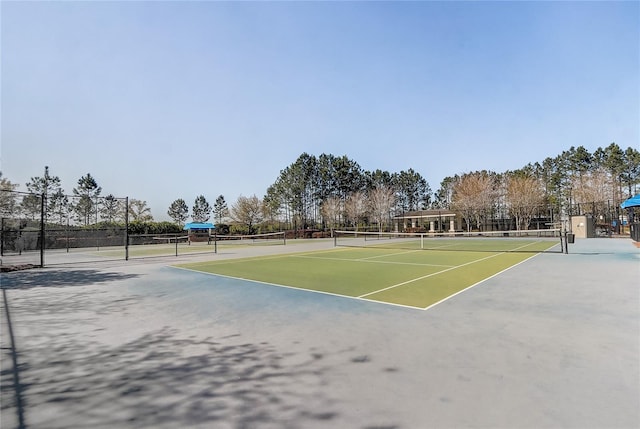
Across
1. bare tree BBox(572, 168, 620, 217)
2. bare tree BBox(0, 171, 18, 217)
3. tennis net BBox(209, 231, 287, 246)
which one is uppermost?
bare tree BBox(572, 168, 620, 217)

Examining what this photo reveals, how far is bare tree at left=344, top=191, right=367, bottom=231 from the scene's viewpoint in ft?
180

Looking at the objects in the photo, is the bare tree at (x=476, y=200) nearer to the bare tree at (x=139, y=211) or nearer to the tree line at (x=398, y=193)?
the tree line at (x=398, y=193)

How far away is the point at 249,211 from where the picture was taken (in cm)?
5753

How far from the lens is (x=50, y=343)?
14.5 feet

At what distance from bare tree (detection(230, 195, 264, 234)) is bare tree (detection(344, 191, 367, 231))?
1561cm

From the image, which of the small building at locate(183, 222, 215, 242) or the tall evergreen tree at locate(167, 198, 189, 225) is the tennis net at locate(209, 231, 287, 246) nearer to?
the small building at locate(183, 222, 215, 242)

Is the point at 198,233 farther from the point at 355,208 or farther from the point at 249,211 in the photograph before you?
the point at 355,208

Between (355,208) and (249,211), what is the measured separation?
1865 centimetres

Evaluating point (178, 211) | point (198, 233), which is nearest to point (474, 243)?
point (198, 233)

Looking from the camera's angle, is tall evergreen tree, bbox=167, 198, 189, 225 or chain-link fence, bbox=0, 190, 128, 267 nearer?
chain-link fence, bbox=0, 190, 128, 267

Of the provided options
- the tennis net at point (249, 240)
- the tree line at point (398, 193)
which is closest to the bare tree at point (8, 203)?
the tennis net at point (249, 240)

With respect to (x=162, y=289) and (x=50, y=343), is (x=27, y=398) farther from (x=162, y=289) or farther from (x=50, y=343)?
(x=162, y=289)

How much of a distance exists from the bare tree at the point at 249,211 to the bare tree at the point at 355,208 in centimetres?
1561

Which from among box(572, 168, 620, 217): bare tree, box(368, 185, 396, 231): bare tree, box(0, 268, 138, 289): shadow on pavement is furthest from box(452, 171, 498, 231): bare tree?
box(0, 268, 138, 289): shadow on pavement
